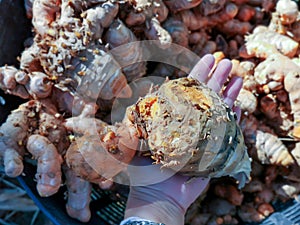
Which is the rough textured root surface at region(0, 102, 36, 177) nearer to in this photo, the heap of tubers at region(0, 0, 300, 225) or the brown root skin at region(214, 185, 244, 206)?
the heap of tubers at region(0, 0, 300, 225)

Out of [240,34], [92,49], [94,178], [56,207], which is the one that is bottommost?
[56,207]

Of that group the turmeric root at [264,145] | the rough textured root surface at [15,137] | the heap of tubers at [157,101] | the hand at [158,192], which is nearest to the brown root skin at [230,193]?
the heap of tubers at [157,101]

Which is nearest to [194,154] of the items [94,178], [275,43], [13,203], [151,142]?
[151,142]

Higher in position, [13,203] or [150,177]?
[150,177]

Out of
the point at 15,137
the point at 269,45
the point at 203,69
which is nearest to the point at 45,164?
the point at 15,137

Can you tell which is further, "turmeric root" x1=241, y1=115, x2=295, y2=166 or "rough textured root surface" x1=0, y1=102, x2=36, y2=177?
"turmeric root" x1=241, y1=115, x2=295, y2=166

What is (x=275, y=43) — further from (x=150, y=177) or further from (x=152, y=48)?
(x=150, y=177)

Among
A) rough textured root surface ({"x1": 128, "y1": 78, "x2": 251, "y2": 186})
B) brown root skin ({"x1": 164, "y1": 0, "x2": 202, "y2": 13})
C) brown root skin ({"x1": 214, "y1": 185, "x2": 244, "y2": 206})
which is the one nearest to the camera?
rough textured root surface ({"x1": 128, "y1": 78, "x2": 251, "y2": 186})

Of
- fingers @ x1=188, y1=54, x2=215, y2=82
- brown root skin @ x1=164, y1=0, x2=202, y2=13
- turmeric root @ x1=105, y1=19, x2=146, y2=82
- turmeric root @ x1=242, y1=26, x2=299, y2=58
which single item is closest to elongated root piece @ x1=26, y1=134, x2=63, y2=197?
turmeric root @ x1=105, y1=19, x2=146, y2=82
